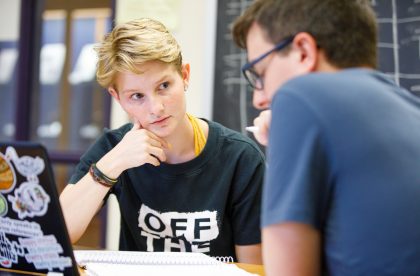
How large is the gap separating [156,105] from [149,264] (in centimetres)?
43

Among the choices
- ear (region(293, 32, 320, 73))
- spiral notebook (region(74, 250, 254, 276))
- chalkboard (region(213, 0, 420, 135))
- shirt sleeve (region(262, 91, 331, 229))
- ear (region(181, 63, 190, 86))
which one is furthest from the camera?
chalkboard (region(213, 0, 420, 135))

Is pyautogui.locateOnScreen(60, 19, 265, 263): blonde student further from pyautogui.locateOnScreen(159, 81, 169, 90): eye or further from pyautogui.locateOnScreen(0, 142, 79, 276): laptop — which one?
pyautogui.locateOnScreen(0, 142, 79, 276): laptop

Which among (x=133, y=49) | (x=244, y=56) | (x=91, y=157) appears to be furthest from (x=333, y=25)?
(x=244, y=56)

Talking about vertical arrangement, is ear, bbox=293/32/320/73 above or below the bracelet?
above

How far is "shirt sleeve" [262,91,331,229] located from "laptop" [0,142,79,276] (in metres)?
0.40

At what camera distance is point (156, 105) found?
4.34 feet

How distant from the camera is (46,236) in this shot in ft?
2.96

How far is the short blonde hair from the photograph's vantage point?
130 cm

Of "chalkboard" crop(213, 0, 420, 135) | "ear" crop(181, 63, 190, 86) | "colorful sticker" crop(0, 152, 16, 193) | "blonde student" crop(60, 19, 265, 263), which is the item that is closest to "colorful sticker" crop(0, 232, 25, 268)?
"colorful sticker" crop(0, 152, 16, 193)

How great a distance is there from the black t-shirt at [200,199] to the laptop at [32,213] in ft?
1.52

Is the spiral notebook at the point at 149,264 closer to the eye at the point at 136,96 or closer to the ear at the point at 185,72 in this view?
the eye at the point at 136,96

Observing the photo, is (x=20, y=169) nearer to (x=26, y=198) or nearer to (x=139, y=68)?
(x=26, y=198)

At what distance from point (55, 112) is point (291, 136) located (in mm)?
3134

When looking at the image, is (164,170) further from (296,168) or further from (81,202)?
(296,168)
